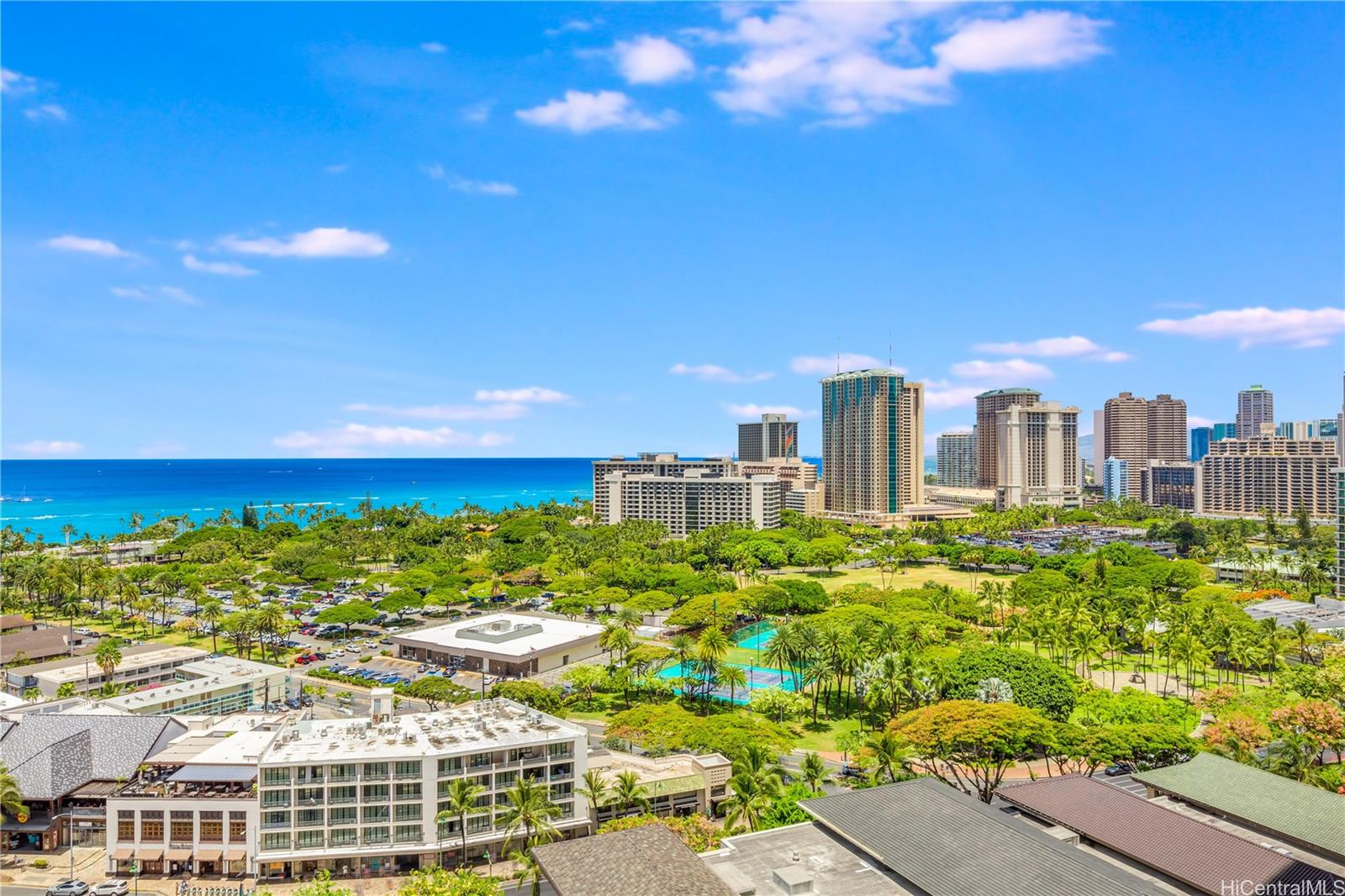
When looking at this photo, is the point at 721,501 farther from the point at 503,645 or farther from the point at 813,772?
the point at 813,772

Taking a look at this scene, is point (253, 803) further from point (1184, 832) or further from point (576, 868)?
point (1184, 832)

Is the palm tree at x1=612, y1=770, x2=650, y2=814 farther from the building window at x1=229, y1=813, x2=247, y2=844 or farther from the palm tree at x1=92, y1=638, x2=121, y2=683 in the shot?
the palm tree at x1=92, y1=638, x2=121, y2=683

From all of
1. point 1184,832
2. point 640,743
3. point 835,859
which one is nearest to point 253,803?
point 640,743

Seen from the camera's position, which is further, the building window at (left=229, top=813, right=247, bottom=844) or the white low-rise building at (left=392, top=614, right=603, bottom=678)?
the white low-rise building at (left=392, top=614, right=603, bottom=678)

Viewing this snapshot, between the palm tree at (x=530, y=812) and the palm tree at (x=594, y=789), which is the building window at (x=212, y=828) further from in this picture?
the palm tree at (x=594, y=789)

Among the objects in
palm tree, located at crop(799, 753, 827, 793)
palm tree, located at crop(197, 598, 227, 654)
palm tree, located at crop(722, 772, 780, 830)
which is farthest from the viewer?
palm tree, located at crop(197, 598, 227, 654)

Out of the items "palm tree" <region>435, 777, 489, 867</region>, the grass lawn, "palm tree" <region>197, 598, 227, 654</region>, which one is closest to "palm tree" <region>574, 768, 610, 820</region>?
"palm tree" <region>435, 777, 489, 867</region>

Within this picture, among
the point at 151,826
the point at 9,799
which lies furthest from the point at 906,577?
the point at 9,799
